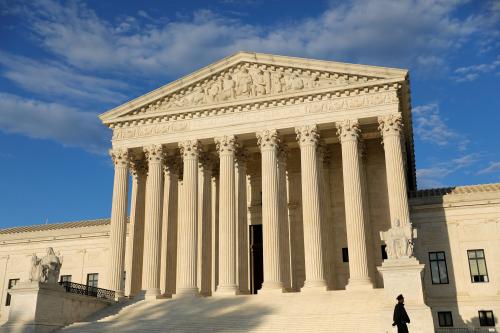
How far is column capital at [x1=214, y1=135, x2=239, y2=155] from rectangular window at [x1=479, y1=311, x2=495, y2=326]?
20244mm

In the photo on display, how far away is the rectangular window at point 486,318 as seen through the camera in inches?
1362

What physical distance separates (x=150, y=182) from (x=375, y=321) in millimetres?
20613

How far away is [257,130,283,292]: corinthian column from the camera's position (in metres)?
34.4

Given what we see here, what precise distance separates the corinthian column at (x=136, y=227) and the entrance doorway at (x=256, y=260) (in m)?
8.79

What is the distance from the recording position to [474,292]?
35.8 meters

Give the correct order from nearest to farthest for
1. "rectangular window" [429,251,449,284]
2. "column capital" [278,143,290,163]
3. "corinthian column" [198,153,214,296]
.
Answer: "rectangular window" [429,251,449,284]
"corinthian column" [198,153,214,296]
"column capital" [278,143,290,163]

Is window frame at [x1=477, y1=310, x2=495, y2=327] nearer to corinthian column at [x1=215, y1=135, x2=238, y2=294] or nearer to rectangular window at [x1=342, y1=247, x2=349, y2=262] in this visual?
rectangular window at [x1=342, y1=247, x2=349, y2=262]

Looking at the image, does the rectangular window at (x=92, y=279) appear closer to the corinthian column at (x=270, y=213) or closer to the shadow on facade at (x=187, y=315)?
the shadow on facade at (x=187, y=315)

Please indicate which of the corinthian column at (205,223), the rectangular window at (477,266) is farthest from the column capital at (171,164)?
the rectangular window at (477,266)

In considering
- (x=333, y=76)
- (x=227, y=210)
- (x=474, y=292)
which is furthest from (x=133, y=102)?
(x=474, y=292)

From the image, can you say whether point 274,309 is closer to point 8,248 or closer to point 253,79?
point 253,79

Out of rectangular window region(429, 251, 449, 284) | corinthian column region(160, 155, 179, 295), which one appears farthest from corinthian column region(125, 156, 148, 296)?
rectangular window region(429, 251, 449, 284)

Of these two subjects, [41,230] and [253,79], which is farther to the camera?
[41,230]

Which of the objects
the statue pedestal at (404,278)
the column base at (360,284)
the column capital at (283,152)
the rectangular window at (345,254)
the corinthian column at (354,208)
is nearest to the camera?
the statue pedestal at (404,278)
